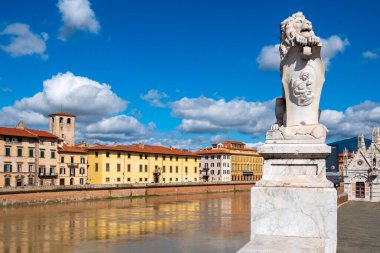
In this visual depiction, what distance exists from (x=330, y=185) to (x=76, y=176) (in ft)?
225

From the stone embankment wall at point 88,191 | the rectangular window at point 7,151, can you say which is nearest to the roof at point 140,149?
the stone embankment wall at point 88,191

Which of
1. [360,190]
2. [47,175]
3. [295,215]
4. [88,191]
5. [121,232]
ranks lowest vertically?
[88,191]

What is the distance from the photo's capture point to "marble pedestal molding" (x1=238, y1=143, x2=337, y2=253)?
248 inches

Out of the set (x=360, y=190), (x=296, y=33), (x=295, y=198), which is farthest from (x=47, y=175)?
(x=295, y=198)

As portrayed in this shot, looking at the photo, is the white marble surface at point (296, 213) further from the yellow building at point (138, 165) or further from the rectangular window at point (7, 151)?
the yellow building at point (138, 165)

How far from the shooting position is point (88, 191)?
59812 mm

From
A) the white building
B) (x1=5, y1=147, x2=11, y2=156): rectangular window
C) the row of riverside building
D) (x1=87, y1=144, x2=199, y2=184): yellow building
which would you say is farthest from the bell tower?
the white building

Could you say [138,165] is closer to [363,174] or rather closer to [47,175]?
[47,175]

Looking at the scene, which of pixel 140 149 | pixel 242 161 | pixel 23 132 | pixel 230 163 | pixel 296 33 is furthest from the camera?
pixel 242 161

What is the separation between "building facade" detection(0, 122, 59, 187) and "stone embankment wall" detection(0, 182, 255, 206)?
8.70 metres

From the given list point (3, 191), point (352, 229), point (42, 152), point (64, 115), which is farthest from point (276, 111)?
point (64, 115)

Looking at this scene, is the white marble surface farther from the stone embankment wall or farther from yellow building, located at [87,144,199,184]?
yellow building, located at [87,144,199,184]

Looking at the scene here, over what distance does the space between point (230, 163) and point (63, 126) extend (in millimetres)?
38086

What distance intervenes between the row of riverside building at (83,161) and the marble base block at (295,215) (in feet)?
191
